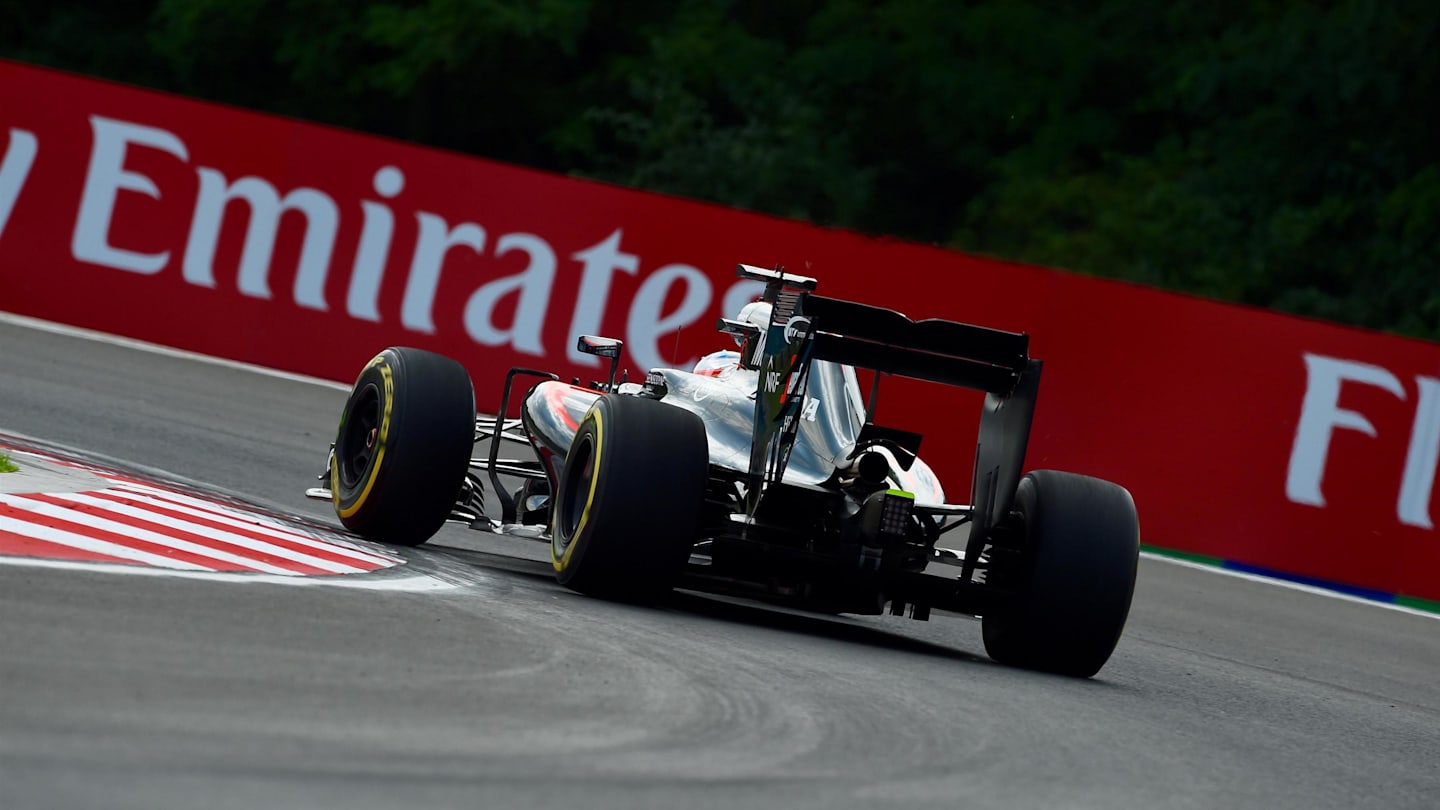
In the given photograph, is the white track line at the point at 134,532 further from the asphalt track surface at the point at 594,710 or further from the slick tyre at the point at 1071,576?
the slick tyre at the point at 1071,576

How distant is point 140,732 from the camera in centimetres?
461

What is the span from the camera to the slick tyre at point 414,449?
27.6 feet

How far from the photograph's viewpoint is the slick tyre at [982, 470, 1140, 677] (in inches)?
307

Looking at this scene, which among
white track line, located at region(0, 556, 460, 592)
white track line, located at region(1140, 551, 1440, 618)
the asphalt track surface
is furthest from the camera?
white track line, located at region(1140, 551, 1440, 618)

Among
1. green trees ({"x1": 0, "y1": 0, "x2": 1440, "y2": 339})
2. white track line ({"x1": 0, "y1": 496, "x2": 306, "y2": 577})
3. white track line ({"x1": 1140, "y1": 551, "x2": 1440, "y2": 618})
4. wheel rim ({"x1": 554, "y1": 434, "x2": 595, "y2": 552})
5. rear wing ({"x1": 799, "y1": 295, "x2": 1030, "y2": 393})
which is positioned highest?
green trees ({"x1": 0, "y1": 0, "x2": 1440, "y2": 339})

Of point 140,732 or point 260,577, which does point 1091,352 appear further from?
point 140,732

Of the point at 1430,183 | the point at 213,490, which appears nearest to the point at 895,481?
the point at 213,490

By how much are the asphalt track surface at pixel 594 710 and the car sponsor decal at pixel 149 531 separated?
340 millimetres

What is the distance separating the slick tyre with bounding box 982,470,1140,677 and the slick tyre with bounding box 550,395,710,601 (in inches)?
51.8

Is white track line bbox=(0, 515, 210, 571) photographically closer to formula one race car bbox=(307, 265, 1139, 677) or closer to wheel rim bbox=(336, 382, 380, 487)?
formula one race car bbox=(307, 265, 1139, 677)

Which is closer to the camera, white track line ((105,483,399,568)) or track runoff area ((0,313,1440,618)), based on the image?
track runoff area ((0,313,1440,618))

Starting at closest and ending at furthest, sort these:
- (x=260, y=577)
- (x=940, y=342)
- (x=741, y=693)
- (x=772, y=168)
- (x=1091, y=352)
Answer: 1. (x=741, y=693)
2. (x=260, y=577)
3. (x=940, y=342)
4. (x=1091, y=352)
5. (x=772, y=168)

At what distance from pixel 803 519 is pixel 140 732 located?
3.86 meters

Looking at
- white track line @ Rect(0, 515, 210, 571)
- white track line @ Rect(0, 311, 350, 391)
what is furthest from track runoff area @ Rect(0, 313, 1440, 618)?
white track line @ Rect(0, 311, 350, 391)
